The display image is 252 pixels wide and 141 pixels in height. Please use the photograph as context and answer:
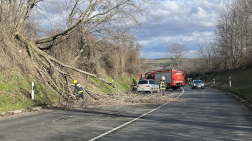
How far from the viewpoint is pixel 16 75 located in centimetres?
1594

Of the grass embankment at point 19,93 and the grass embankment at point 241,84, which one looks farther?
the grass embankment at point 241,84

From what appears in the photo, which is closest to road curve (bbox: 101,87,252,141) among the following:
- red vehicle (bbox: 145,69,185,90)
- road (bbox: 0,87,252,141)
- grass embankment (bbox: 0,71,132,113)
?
road (bbox: 0,87,252,141)

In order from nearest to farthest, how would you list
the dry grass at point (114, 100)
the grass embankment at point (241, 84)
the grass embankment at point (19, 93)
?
the grass embankment at point (19, 93)
the dry grass at point (114, 100)
the grass embankment at point (241, 84)

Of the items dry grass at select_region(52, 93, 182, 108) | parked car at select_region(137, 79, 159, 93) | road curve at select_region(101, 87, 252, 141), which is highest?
parked car at select_region(137, 79, 159, 93)

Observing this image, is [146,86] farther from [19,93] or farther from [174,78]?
[19,93]

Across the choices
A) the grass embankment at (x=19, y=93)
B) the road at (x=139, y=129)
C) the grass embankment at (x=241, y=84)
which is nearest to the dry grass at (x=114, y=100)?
the grass embankment at (x=19, y=93)

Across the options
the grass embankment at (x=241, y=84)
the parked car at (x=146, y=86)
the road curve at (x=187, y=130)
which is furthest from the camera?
the parked car at (x=146, y=86)

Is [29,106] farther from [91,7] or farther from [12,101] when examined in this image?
[91,7]

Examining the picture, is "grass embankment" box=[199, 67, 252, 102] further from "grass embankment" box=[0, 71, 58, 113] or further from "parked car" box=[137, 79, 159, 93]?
"grass embankment" box=[0, 71, 58, 113]

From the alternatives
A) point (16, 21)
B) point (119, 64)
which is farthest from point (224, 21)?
point (16, 21)

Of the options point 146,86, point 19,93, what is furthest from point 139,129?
point 146,86

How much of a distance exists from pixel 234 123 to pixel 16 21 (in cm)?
1665

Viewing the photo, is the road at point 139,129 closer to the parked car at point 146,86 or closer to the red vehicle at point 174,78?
the parked car at point 146,86

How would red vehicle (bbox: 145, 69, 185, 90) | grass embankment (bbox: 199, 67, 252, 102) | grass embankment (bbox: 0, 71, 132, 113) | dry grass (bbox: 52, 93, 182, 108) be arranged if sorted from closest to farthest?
grass embankment (bbox: 0, 71, 132, 113) < dry grass (bbox: 52, 93, 182, 108) < grass embankment (bbox: 199, 67, 252, 102) < red vehicle (bbox: 145, 69, 185, 90)
